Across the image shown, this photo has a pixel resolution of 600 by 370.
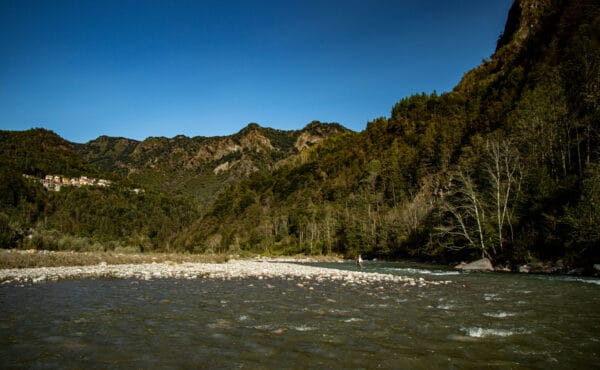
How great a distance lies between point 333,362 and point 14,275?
80.9 feet

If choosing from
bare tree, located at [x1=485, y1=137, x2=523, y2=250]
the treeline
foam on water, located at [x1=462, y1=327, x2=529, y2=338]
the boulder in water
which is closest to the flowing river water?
foam on water, located at [x1=462, y1=327, x2=529, y2=338]

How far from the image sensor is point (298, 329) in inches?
382

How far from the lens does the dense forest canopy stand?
36.5 meters

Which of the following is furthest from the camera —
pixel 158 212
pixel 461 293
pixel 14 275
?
pixel 158 212

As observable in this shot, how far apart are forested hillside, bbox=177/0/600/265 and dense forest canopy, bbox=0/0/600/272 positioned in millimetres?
292

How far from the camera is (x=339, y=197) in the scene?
11944 cm

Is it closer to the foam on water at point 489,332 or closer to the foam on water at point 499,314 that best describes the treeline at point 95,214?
the foam on water at point 499,314

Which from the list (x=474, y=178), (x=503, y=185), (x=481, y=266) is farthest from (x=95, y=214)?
(x=503, y=185)

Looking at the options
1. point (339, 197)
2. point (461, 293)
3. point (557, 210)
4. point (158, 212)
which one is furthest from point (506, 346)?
point (158, 212)

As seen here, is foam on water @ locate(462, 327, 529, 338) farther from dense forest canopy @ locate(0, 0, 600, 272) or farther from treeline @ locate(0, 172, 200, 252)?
treeline @ locate(0, 172, 200, 252)

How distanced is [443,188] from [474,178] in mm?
16693

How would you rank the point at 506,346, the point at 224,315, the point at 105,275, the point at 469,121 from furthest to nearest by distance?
1. the point at 469,121
2. the point at 105,275
3. the point at 224,315
4. the point at 506,346

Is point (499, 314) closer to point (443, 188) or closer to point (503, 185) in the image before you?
point (503, 185)

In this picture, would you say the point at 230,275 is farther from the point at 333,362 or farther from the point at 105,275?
the point at 333,362
